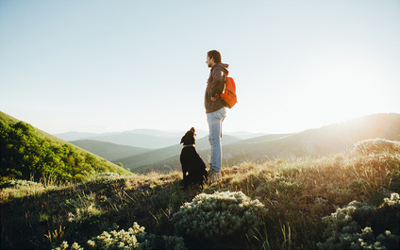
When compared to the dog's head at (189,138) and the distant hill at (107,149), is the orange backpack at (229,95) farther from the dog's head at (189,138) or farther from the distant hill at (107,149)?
the distant hill at (107,149)

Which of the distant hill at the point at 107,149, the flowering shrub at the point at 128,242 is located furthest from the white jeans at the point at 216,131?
the distant hill at the point at 107,149

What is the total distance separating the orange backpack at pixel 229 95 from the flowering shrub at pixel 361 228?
3137 mm

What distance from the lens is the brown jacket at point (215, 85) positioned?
444cm

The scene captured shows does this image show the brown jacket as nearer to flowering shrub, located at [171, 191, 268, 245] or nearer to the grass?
the grass

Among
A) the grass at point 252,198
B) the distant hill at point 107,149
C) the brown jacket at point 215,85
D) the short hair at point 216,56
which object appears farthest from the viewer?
the distant hill at point 107,149

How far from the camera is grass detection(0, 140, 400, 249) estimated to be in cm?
244

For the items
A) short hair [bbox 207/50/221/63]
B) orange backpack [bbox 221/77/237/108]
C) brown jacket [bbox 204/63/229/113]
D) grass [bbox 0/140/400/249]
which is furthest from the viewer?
short hair [bbox 207/50/221/63]

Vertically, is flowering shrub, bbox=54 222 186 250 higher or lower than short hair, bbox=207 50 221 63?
lower

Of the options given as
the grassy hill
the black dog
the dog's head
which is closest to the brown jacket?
the dog's head

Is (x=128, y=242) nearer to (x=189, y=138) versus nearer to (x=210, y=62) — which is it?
(x=189, y=138)

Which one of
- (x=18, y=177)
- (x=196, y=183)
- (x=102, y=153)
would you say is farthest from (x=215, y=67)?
(x=102, y=153)

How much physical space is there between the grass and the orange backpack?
2031mm

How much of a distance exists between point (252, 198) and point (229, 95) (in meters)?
2.59

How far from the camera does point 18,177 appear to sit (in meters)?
6.36
